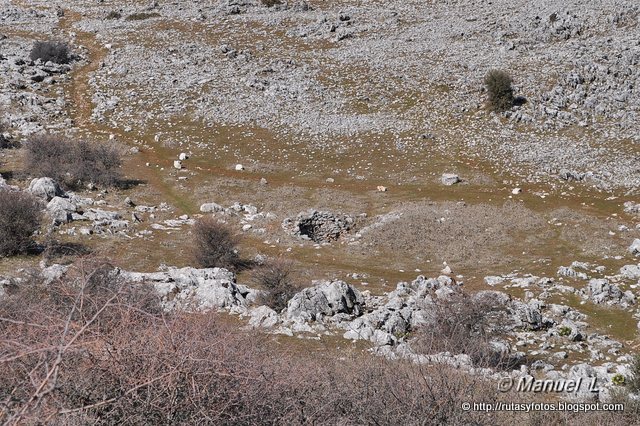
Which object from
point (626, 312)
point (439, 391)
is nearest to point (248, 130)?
point (626, 312)

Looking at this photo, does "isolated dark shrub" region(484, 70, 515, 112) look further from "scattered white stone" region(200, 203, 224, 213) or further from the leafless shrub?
the leafless shrub

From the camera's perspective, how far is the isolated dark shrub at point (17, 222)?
85.9 ft

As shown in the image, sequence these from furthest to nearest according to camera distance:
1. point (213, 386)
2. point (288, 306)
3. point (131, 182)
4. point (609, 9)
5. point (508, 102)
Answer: point (609, 9) → point (508, 102) → point (131, 182) → point (288, 306) → point (213, 386)

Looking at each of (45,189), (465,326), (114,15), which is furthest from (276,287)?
(114,15)

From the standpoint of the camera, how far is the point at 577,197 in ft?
122

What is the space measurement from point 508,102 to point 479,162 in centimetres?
839

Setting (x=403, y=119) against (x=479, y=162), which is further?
(x=403, y=119)

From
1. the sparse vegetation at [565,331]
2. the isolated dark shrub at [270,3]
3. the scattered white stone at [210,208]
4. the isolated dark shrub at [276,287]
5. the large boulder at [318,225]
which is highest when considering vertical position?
the isolated dark shrub at [270,3]

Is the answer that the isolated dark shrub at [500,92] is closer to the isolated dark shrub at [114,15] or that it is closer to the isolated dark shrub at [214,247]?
the isolated dark shrub at [214,247]

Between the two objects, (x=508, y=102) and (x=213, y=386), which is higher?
(x=213, y=386)

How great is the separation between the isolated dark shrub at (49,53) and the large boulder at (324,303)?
181ft

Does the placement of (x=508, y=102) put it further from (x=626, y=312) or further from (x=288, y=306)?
(x=288, y=306)

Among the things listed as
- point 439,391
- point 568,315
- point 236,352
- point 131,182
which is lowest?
point 131,182

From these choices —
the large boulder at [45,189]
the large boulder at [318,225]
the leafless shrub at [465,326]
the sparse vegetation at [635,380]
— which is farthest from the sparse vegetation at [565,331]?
the large boulder at [45,189]
